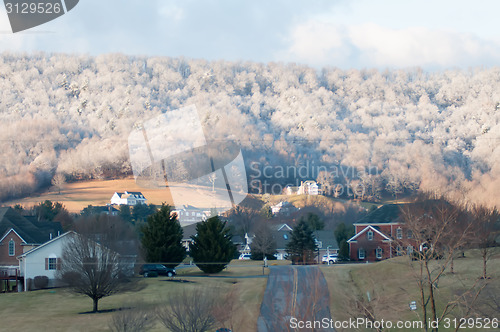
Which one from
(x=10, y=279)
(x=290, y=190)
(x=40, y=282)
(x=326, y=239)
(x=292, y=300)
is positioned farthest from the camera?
(x=290, y=190)

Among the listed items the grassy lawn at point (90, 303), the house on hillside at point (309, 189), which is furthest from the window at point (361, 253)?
the house on hillside at point (309, 189)

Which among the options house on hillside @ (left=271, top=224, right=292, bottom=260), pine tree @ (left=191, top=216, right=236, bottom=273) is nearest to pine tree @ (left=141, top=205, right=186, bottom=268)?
pine tree @ (left=191, top=216, right=236, bottom=273)

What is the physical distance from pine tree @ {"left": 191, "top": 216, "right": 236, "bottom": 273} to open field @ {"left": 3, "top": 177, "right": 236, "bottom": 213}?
42825 millimetres

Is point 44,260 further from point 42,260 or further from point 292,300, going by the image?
point 292,300

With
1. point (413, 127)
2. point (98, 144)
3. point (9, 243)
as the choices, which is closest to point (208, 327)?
point (9, 243)

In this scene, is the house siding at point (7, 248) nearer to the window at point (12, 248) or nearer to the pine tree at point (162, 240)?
the window at point (12, 248)

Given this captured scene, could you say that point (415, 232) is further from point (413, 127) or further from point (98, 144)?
point (413, 127)

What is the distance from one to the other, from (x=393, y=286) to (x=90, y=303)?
18410 millimetres

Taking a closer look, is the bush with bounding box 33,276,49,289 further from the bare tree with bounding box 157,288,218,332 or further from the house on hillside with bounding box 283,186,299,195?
the house on hillside with bounding box 283,186,299,195

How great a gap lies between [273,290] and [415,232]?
40.1 ft

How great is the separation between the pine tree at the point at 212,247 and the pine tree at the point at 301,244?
46.0ft

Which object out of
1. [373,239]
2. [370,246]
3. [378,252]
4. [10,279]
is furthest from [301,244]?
[10,279]

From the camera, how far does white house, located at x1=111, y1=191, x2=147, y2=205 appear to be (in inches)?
4222

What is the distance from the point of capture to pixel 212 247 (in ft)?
158
